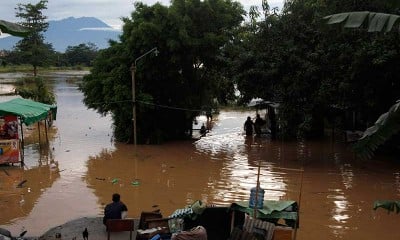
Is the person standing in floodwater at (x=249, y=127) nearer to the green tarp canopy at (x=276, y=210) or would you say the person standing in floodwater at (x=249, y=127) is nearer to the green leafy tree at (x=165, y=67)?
the green leafy tree at (x=165, y=67)

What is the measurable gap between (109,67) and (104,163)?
20.5 ft

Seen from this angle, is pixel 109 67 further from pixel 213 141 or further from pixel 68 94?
pixel 68 94

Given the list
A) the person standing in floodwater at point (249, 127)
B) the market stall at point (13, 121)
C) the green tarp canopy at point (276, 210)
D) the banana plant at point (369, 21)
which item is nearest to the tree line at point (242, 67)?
the person standing in floodwater at point (249, 127)

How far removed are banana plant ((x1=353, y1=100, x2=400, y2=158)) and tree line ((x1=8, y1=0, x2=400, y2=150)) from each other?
28.2 ft

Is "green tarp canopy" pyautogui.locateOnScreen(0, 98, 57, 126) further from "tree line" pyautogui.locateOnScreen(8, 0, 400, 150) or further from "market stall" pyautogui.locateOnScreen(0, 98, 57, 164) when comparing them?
"tree line" pyautogui.locateOnScreen(8, 0, 400, 150)

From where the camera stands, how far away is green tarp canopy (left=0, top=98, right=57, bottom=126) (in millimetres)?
17953

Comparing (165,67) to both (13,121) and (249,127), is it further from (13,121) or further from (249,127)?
(13,121)

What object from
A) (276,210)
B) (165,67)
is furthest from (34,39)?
(276,210)

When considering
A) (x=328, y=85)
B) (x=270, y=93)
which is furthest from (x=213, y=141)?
(x=328, y=85)

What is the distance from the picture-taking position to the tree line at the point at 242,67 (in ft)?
52.9

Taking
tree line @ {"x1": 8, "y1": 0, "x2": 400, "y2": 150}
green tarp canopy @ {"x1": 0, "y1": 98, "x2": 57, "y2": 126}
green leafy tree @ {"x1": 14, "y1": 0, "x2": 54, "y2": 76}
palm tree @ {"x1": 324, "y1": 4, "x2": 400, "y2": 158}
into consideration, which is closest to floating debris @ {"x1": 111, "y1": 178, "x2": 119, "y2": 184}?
green tarp canopy @ {"x1": 0, "y1": 98, "x2": 57, "y2": 126}

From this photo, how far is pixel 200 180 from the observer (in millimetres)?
16344

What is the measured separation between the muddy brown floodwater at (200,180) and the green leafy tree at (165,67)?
4.98 feet

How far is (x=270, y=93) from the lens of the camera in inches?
749
